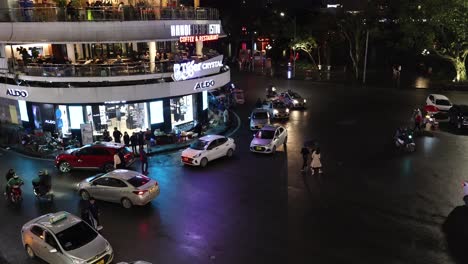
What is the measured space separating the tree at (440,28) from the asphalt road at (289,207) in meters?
19.9

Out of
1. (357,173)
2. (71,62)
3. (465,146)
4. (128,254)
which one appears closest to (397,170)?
(357,173)

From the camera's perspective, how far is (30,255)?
1502 centimetres

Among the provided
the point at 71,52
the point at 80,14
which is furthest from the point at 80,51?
the point at 80,14

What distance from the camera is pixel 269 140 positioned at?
25969 millimetres

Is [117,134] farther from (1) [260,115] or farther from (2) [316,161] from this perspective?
(2) [316,161]

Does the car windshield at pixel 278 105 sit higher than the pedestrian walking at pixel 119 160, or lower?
higher

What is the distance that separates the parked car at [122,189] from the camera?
1850 centimetres

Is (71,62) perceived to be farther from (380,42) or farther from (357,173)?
(380,42)

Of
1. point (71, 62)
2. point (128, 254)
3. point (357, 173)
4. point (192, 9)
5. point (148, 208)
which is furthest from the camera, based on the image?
point (192, 9)

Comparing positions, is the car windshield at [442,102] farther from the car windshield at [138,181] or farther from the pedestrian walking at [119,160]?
the car windshield at [138,181]

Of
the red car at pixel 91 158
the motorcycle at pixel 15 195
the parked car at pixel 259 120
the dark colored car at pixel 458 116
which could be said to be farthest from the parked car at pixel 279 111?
the motorcycle at pixel 15 195

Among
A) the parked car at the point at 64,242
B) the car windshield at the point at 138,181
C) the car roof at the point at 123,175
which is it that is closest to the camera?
the parked car at the point at 64,242

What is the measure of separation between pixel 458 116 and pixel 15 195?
29.1 m

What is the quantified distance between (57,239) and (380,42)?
213 feet
